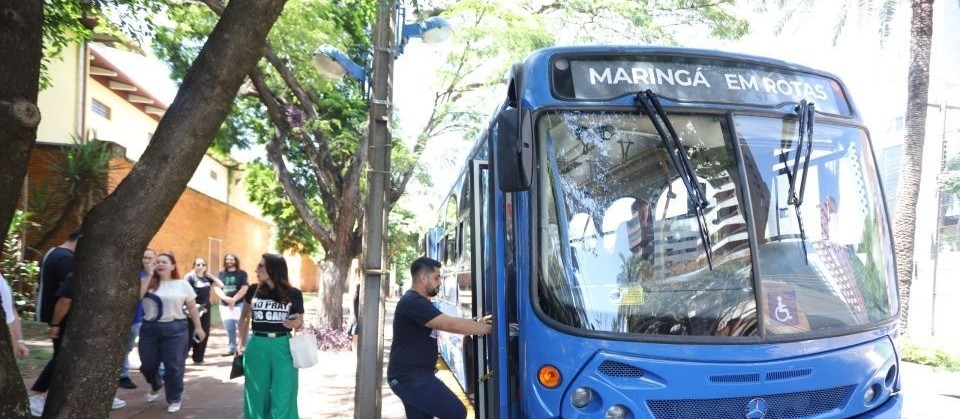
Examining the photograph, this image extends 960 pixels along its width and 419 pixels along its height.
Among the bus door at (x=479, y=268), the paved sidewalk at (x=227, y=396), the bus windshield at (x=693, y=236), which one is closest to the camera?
the bus windshield at (x=693, y=236)

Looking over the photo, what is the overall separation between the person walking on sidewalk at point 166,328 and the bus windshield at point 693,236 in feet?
15.3

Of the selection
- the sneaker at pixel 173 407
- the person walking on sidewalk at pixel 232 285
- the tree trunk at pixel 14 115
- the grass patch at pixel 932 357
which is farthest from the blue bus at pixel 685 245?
the grass patch at pixel 932 357

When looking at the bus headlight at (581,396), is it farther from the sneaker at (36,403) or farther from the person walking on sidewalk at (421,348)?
the sneaker at (36,403)

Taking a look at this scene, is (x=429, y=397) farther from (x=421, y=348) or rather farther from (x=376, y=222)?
(x=376, y=222)

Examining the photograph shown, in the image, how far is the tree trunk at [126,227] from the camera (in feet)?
12.6

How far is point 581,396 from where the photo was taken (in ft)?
12.9

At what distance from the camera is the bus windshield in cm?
407

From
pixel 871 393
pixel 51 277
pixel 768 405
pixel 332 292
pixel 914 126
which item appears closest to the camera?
pixel 768 405

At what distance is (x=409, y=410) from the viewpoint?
16.2 ft

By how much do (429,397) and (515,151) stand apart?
1725 millimetres

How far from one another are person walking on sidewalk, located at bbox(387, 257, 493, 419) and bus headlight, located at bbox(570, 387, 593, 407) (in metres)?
0.82

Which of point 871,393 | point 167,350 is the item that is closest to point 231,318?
point 167,350

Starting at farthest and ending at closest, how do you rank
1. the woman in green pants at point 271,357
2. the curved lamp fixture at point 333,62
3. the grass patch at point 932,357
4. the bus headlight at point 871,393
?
the grass patch at point 932,357 < the curved lamp fixture at point 333,62 < the woman in green pants at point 271,357 < the bus headlight at point 871,393

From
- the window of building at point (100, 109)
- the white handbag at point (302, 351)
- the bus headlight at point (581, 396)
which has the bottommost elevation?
the bus headlight at point (581, 396)
